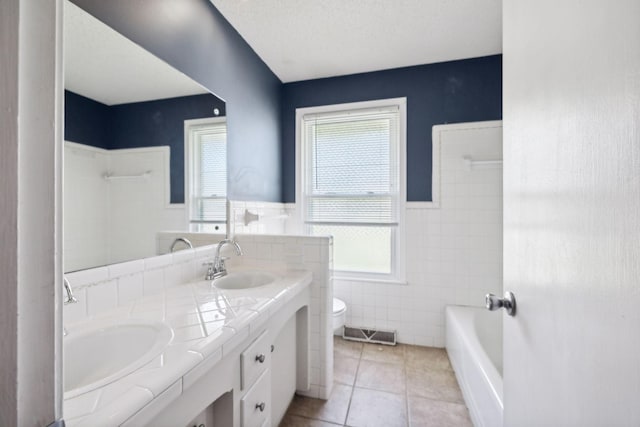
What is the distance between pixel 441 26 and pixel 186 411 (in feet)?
8.62

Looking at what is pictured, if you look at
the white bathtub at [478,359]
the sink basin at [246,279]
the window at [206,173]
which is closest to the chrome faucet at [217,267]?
the sink basin at [246,279]

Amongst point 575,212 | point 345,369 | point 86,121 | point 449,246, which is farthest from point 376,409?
point 86,121

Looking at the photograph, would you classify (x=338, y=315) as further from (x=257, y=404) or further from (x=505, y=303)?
(x=505, y=303)

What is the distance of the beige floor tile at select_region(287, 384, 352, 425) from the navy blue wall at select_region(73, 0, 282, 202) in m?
1.42

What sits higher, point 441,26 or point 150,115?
point 441,26

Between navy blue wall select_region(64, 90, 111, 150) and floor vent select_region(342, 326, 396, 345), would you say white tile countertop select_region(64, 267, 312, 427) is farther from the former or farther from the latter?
floor vent select_region(342, 326, 396, 345)

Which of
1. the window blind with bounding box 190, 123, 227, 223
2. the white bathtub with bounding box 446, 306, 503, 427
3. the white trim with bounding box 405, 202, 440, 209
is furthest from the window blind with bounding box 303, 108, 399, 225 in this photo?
the window blind with bounding box 190, 123, 227, 223

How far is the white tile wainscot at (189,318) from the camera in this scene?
617 millimetres

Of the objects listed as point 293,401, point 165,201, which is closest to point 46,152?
point 165,201

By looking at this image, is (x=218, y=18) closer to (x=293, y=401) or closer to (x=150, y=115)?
(x=150, y=115)

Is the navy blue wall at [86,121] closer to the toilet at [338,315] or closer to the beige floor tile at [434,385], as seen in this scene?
the toilet at [338,315]

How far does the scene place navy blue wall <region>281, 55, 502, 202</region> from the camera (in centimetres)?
242

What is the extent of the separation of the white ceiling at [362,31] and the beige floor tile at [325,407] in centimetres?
255

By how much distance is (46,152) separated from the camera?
0.33 meters
